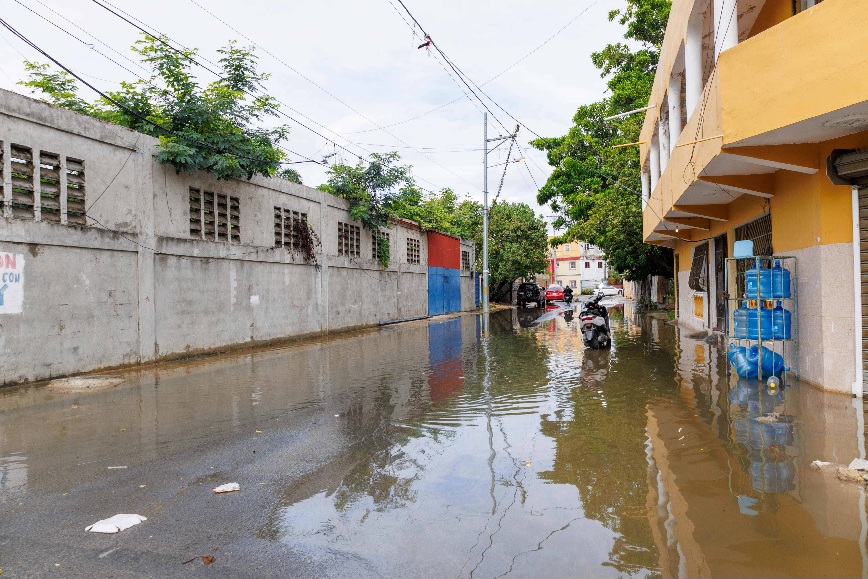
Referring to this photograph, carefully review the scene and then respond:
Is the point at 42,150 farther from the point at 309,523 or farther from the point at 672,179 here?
the point at 672,179

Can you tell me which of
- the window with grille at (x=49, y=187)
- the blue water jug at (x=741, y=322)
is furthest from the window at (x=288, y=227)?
the blue water jug at (x=741, y=322)

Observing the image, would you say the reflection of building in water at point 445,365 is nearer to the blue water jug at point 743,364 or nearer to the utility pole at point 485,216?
the blue water jug at point 743,364

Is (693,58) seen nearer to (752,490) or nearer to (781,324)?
(781,324)

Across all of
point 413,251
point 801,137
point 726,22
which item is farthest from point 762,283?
point 413,251

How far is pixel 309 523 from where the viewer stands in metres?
3.91

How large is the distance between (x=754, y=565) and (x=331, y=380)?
780cm

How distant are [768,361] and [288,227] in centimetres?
1381

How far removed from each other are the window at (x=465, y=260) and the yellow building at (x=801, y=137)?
25655 mm

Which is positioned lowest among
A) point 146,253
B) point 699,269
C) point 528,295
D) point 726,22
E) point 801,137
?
point 528,295

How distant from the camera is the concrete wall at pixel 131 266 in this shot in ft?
32.2

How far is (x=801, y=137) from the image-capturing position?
7.24 metres

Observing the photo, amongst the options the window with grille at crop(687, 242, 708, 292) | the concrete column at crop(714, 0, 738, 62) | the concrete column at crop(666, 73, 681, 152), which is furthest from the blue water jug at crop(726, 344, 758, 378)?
the window with grille at crop(687, 242, 708, 292)

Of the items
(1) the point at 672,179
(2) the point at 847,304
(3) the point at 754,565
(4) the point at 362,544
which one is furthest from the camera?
(1) the point at 672,179

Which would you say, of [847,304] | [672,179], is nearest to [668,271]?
[672,179]
